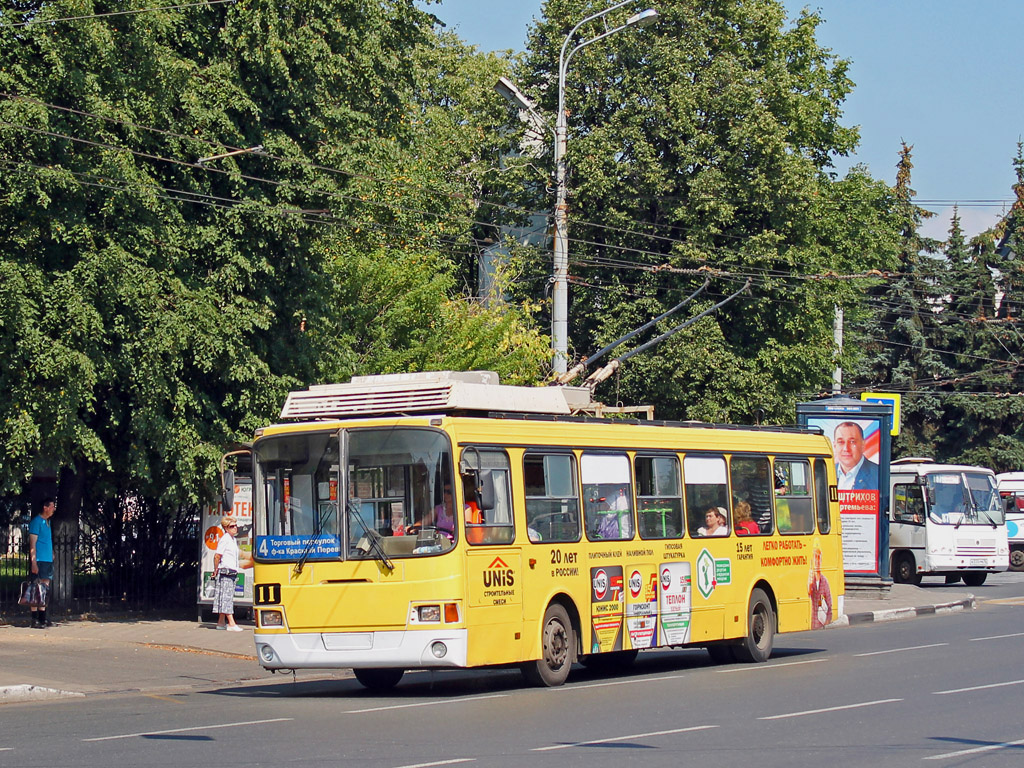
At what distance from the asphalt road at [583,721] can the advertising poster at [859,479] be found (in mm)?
11165

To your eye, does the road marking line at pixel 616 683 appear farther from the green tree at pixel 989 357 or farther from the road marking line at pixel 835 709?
the green tree at pixel 989 357

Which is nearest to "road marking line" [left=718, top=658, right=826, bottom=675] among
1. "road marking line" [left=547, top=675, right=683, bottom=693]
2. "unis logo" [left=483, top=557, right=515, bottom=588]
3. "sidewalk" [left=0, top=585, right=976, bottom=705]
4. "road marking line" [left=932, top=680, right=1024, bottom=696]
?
"road marking line" [left=547, top=675, right=683, bottom=693]

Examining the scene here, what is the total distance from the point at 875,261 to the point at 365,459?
35132 mm

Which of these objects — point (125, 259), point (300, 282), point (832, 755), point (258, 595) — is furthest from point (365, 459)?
point (300, 282)

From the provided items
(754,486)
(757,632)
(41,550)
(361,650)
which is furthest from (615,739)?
(41,550)

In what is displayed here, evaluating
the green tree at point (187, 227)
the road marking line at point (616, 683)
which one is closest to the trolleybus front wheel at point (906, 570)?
the green tree at point (187, 227)

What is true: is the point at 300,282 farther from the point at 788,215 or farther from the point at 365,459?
the point at 788,215

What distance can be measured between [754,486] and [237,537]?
7741mm

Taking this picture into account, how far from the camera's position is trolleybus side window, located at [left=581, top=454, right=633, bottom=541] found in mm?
14945

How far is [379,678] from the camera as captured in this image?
48.0 feet

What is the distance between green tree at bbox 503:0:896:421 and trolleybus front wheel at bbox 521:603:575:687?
2260cm

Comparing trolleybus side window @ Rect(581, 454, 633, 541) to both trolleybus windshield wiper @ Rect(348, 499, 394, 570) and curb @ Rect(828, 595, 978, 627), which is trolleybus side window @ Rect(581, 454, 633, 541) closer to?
trolleybus windshield wiper @ Rect(348, 499, 394, 570)

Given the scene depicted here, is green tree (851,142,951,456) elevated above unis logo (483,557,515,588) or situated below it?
above

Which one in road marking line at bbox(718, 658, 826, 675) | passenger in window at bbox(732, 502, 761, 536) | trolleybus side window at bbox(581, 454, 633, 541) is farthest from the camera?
passenger in window at bbox(732, 502, 761, 536)
